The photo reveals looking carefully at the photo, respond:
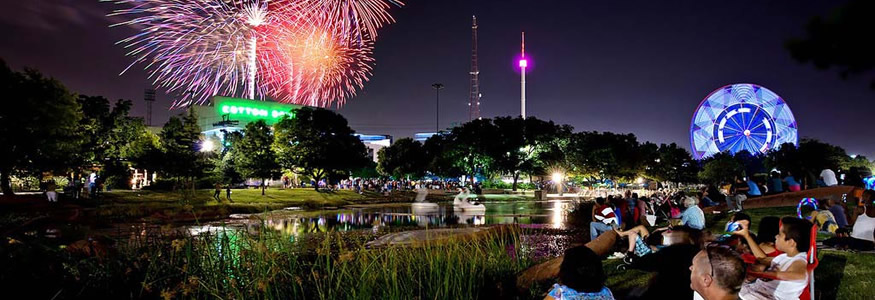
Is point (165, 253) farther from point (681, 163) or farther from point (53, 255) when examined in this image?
point (681, 163)

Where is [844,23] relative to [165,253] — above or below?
above

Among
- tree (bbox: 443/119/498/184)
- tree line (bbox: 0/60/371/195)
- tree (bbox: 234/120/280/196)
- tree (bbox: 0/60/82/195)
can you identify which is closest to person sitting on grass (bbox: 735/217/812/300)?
tree line (bbox: 0/60/371/195)

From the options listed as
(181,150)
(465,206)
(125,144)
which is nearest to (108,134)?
(125,144)

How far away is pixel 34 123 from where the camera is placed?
28.3m

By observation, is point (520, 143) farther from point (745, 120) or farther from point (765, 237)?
point (765, 237)

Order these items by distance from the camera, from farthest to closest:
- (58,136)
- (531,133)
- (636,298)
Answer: (531,133) → (58,136) → (636,298)

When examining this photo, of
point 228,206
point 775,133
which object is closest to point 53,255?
point 228,206

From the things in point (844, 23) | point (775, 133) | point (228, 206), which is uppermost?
point (775, 133)

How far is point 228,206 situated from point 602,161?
5084cm

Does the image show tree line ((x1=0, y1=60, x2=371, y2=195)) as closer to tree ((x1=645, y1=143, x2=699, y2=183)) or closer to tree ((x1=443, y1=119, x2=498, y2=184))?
tree ((x1=443, y1=119, x2=498, y2=184))

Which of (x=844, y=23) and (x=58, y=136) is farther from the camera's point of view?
(x=58, y=136)

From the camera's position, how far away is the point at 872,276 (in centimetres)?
750

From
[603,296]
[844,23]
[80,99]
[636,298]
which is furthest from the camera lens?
[80,99]

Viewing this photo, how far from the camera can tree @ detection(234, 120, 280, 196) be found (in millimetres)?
47969
